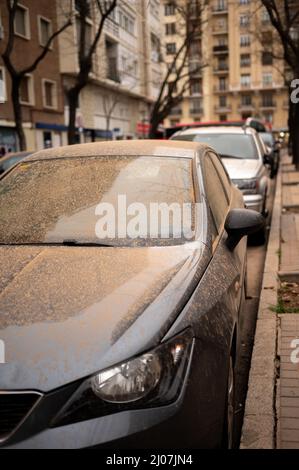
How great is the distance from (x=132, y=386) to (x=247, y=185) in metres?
6.02

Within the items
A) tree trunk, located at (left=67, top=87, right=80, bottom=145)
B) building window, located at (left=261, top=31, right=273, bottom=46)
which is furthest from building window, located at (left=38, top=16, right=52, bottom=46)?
building window, located at (left=261, top=31, right=273, bottom=46)

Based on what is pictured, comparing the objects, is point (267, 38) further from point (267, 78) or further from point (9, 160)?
point (267, 78)

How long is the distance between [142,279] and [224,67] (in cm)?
8205

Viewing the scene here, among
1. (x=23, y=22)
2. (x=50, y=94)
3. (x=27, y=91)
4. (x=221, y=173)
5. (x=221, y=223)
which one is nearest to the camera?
(x=221, y=223)

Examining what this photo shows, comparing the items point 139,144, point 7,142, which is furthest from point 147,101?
point 139,144

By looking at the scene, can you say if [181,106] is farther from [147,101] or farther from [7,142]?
[7,142]

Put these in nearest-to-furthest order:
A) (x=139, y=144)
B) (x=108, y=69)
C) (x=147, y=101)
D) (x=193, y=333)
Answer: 1. (x=193, y=333)
2. (x=139, y=144)
3. (x=108, y=69)
4. (x=147, y=101)

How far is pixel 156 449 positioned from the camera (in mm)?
1995

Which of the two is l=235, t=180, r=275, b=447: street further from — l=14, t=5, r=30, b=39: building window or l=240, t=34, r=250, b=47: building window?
l=240, t=34, r=250, b=47: building window

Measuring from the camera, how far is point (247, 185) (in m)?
7.71

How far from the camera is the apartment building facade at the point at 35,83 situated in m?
25.2

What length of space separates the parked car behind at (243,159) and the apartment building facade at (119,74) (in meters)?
22.0

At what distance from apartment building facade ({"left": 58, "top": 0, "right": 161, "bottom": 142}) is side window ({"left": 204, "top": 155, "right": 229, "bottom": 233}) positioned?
2721 cm

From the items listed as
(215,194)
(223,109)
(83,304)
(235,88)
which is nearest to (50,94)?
(215,194)
